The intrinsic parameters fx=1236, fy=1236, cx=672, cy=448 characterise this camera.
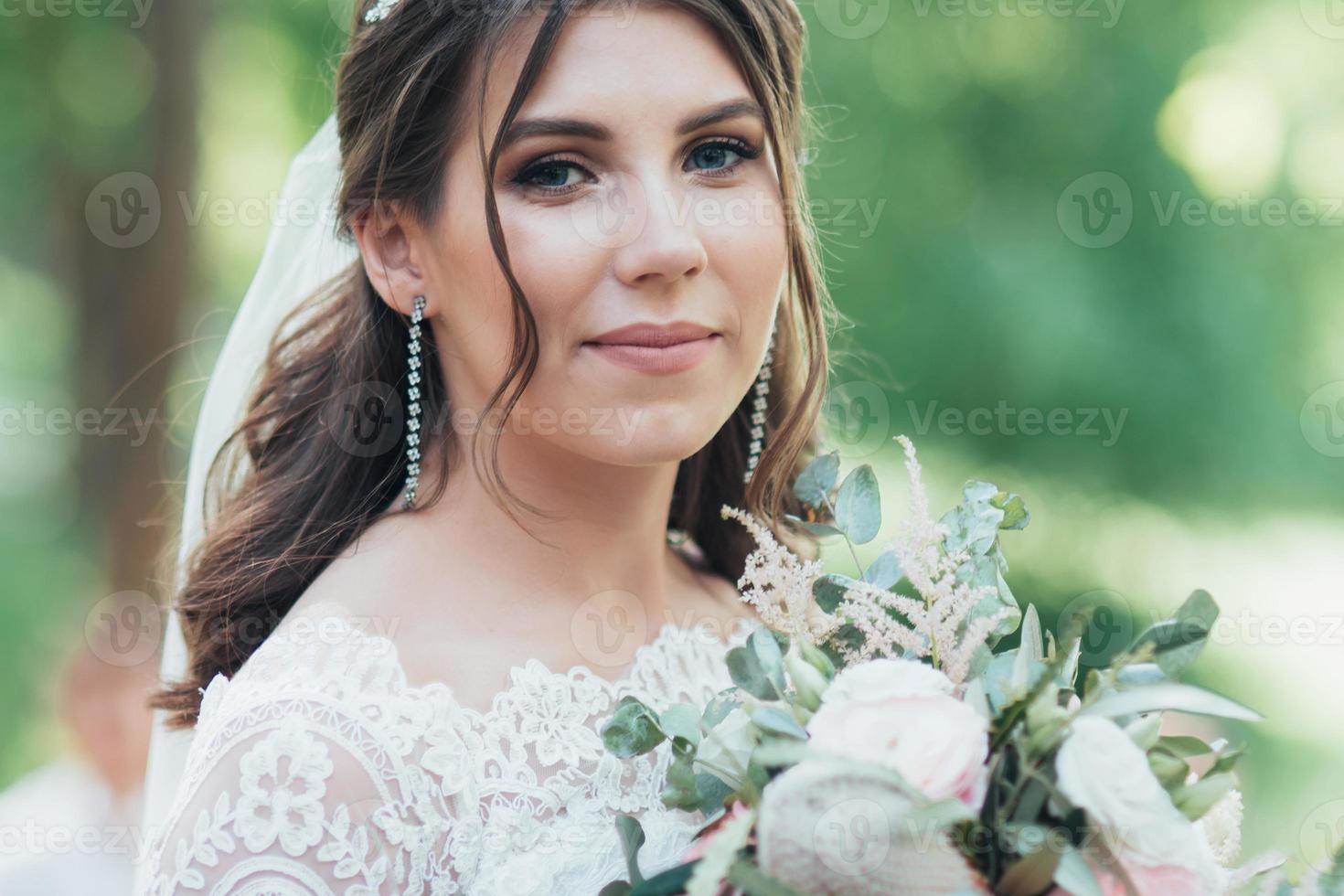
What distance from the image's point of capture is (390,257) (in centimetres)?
227

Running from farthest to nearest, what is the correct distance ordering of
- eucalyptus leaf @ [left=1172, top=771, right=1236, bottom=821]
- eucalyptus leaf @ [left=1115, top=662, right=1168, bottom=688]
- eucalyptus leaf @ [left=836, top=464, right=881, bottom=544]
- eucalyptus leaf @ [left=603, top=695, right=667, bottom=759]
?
eucalyptus leaf @ [left=836, top=464, right=881, bottom=544], eucalyptus leaf @ [left=603, top=695, right=667, bottom=759], eucalyptus leaf @ [left=1115, top=662, right=1168, bottom=688], eucalyptus leaf @ [left=1172, top=771, right=1236, bottom=821]

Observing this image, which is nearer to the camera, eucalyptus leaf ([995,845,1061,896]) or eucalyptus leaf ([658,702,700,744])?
eucalyptus leaf ([995,845,1061,896])

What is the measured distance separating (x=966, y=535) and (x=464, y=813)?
0.86m

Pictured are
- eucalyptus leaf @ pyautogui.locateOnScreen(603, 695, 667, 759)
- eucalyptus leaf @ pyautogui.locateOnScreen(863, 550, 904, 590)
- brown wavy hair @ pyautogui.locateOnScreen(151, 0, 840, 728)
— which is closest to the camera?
eucalyptus leaf @ pyautogui.locateOnScreen(603, 695, 667, 759)

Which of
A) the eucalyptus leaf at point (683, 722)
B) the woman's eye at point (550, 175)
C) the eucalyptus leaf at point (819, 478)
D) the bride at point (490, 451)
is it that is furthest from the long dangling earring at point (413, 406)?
the eucalyptus leaf at point (683, 722)

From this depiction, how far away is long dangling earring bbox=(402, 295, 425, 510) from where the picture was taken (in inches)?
89.8

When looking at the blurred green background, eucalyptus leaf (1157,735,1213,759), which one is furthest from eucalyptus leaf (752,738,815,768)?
the blurred green background

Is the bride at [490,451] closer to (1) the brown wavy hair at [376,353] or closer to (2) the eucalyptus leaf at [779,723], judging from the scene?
(1) the brown wavy hair at [376,353]

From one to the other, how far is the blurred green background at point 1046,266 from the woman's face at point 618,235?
3111mm

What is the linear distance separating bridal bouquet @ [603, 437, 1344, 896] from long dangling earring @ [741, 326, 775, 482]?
3.33ft

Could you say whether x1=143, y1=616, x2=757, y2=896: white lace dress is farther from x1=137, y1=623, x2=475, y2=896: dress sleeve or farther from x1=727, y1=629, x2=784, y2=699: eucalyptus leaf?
x1=727, y1=629, x2=784, y2=699: eucalyptus leaf

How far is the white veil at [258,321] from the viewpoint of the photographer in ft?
8.88

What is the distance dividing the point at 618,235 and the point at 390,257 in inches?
20.6

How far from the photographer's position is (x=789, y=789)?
1289mm
